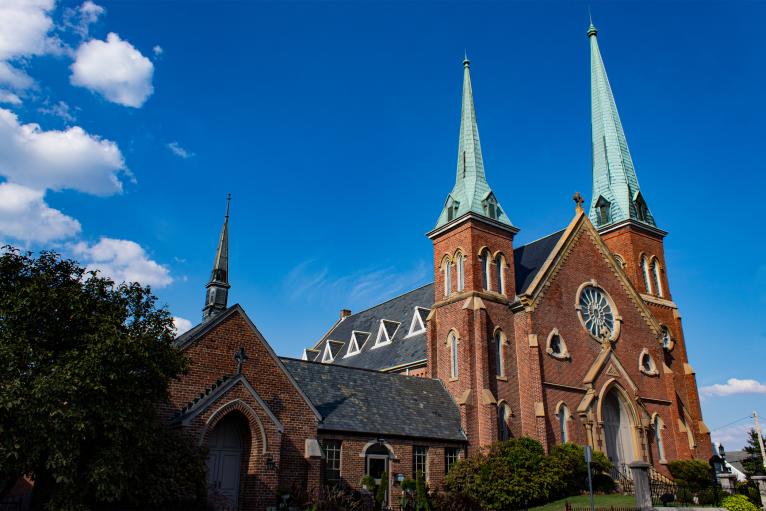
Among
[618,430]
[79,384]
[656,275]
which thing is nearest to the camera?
[79,384]

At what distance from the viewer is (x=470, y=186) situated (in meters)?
32.9

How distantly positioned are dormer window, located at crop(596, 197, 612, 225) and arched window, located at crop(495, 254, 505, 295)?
1136 centimetres

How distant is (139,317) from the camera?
15.3 m

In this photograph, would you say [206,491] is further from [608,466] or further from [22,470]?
[608,466]

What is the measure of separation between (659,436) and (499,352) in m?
10.6

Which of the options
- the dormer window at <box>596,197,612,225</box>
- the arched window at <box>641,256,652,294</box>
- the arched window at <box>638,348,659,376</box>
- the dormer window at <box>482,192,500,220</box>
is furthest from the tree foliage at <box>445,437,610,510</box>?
the dormer window at <box>596,197,612,225</box>

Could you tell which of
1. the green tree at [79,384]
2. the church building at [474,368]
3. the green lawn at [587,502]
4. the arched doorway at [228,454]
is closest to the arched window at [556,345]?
the church building at [474,368]

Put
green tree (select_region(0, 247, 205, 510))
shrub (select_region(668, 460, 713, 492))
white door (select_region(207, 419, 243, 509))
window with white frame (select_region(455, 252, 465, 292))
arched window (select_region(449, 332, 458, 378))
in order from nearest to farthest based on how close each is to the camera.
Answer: green tree (select_region(0, 247, 205, 510)) → white door (select_region(207, 419, 243, 509)) → arched window (select_region(449, 332, 458, 378)) → shrub (select_region(668, 460, 713, 492)) → window with white frame (select_region(455, 252, 465, 292))

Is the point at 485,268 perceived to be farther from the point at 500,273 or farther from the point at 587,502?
the point at 587,502

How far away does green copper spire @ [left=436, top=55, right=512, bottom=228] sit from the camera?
32312 mm

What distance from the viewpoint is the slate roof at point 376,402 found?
24.2 meters

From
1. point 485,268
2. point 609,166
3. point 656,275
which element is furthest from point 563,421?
point 609,166

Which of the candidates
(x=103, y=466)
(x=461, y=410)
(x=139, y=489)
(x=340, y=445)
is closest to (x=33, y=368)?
(x=103, y=466)

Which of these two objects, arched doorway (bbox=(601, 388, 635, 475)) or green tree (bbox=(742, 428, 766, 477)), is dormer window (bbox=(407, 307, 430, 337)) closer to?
arched doorway (bbox=(601, 388, 635, 475))
